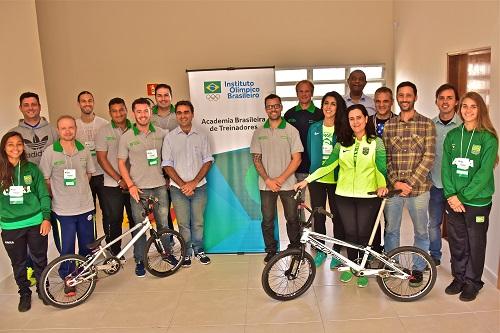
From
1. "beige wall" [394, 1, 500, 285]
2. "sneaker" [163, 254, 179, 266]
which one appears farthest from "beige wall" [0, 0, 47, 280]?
"beige wall" [394, 1, 500, 285]

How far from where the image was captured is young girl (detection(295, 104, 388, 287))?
321 cm

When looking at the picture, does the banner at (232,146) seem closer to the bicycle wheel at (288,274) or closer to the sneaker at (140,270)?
the sneaker at (140,270)

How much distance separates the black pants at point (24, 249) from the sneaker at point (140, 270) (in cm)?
81

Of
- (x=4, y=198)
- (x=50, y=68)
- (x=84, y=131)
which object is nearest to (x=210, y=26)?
(x=50, y=68)

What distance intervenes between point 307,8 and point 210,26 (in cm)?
167

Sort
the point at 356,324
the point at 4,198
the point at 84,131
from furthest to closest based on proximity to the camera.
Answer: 1. the point at 84,131
2. the point at 4,198
3. the point at 356,324

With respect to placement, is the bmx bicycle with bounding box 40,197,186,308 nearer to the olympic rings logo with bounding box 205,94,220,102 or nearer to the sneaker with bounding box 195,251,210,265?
the sneaker with bounding box 195,251,210,265

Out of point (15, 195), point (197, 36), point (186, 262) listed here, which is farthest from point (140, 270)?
point (197, 36)

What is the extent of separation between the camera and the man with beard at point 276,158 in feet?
12.5

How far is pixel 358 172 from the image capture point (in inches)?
127

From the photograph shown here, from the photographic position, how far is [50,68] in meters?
7.48

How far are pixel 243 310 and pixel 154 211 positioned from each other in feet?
4.32

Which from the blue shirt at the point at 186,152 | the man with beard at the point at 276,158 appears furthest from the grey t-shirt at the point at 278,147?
the blue shirt at the point at 186,152

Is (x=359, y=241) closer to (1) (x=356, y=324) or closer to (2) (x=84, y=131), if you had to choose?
(1) (x=356, y=324)
